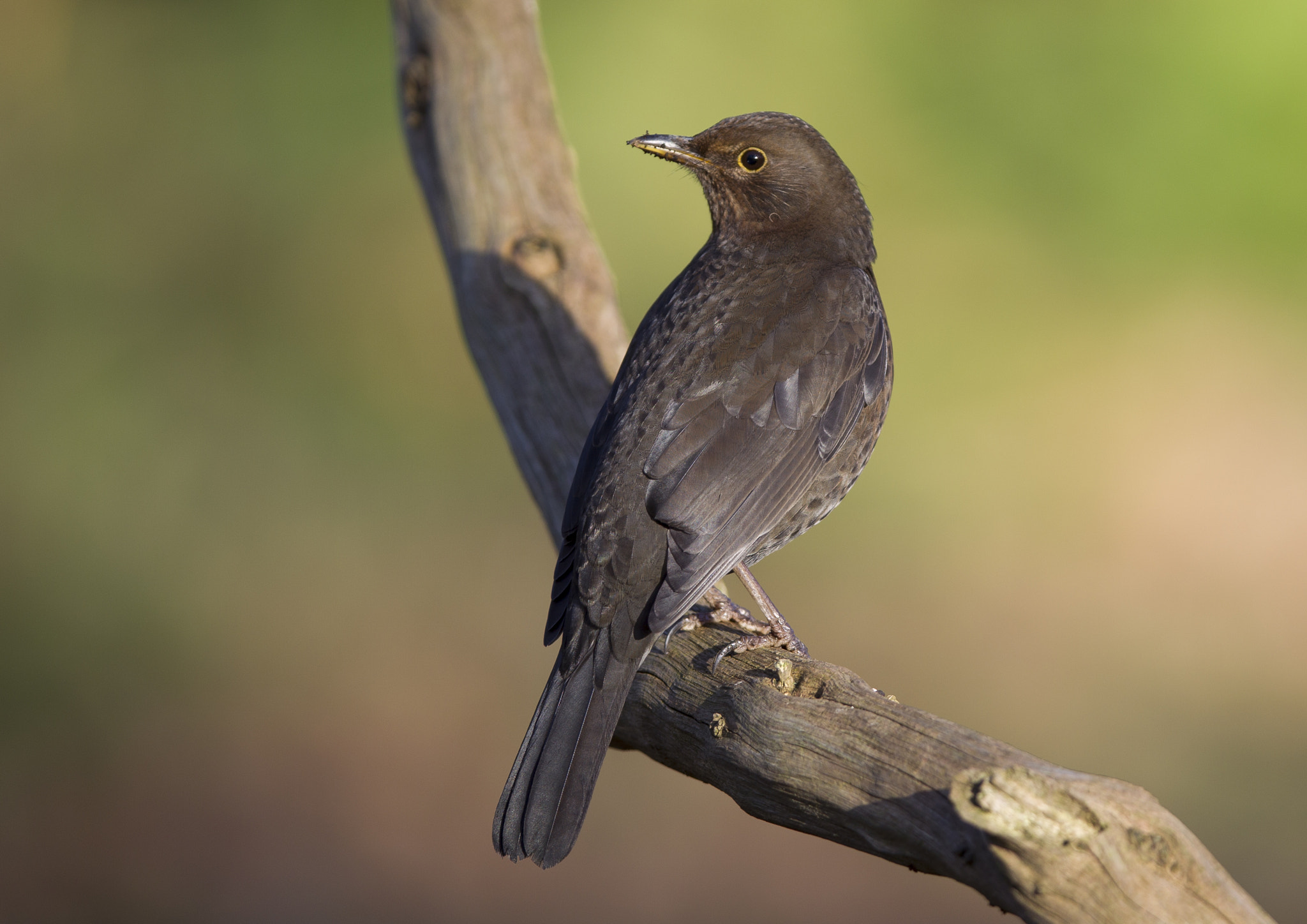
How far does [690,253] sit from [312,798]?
4636mm

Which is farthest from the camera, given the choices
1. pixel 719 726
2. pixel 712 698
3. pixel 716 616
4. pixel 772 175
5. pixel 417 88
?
pixel 417 88

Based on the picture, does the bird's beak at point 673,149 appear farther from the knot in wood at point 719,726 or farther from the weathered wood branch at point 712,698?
the knot in wood at point 719,726

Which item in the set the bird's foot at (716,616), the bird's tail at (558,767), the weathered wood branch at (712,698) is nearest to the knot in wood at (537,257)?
the weathered wood branch at (712,698)

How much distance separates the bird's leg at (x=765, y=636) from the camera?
3240mm

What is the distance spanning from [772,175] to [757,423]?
3.48 ft

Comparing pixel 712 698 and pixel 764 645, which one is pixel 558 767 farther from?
pixel 764 645

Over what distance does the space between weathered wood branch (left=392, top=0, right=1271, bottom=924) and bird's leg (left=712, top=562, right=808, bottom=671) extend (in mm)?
73

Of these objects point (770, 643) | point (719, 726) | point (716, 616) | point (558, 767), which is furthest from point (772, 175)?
point (558, 767)

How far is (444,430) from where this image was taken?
8.90m

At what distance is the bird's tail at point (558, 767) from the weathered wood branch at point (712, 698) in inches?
9.1

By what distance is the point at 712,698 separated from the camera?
298cm

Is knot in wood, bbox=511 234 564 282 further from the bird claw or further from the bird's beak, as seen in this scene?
the bird claw

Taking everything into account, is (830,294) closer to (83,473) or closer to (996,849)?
(996,849)

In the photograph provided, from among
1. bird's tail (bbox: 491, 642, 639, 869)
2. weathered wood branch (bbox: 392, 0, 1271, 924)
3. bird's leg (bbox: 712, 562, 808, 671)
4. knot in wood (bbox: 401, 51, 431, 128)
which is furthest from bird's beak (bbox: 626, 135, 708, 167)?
bird's tail (bbox: 491, 642, 639, 869)
